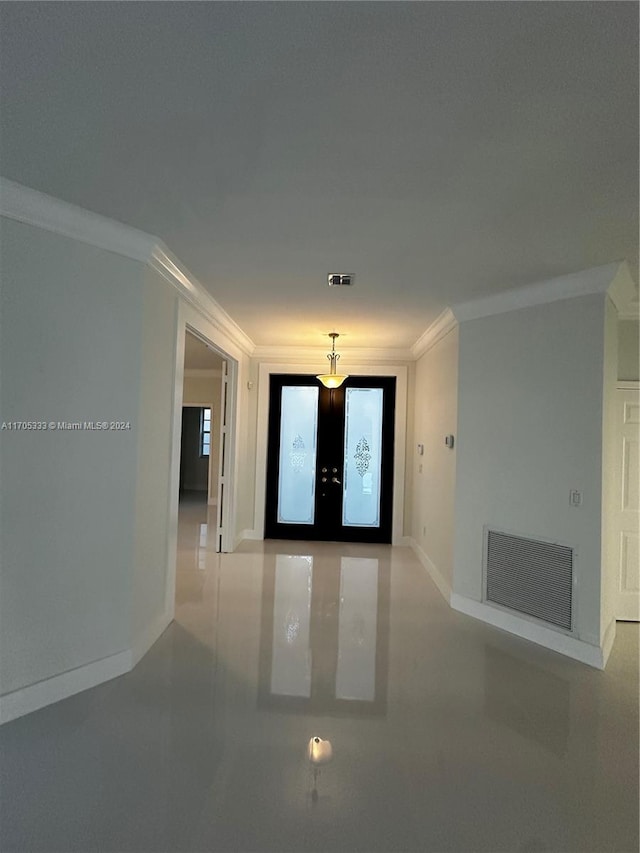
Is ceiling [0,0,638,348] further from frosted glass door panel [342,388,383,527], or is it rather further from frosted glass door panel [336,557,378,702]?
frosted glass door panel [342,388,383,527]

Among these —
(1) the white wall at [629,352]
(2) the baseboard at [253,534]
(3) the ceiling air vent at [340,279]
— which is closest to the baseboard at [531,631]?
(1) the white wall at [629,352]

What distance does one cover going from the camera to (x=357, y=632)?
4000mm

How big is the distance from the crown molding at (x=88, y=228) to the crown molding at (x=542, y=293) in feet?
8.00

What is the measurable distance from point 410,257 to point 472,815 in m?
3.06

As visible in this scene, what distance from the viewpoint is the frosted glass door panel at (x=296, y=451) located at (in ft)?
24.4

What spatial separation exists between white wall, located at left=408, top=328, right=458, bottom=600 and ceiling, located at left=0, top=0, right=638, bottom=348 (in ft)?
6.38

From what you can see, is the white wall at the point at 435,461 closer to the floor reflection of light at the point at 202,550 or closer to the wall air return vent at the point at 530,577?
the wall air return vent at the point at 530,577

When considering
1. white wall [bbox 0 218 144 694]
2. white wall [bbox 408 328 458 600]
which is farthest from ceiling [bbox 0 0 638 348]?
white wall [bbox 408 328 458 600]

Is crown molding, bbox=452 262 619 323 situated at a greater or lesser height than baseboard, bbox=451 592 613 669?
greater

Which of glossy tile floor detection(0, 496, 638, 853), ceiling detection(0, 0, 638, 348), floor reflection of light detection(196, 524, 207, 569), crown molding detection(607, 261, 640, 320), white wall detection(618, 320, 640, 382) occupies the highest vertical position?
ceiling detection(0, 0, 638, 348)

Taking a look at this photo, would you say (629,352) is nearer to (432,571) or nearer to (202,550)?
(432,571)

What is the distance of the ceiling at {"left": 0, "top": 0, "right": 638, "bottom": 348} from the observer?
1.53 m

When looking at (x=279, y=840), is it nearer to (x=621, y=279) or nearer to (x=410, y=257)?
(x=410, y=257)

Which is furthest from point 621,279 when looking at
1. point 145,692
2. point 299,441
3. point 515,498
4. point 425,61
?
point 299,441
